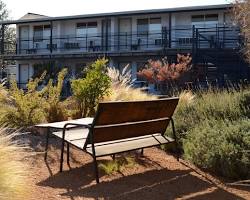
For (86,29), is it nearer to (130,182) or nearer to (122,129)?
(122,129)

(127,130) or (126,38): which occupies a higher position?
(126,38)

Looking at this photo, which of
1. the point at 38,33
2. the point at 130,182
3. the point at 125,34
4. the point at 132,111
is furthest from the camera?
the point at 38,33

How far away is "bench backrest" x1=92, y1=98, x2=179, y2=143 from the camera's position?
5.73 metres

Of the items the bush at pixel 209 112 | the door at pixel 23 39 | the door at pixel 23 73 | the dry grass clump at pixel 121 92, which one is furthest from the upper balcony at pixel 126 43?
the bush at pixel 209 112

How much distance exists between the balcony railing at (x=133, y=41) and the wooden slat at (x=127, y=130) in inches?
695

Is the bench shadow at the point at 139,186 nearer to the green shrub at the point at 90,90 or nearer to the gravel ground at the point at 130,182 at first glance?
the gravel ground at the point at 130,182

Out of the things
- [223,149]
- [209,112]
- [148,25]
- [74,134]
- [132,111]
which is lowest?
[223,149]

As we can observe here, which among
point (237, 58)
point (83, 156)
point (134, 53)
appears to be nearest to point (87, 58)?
point (134, 53)

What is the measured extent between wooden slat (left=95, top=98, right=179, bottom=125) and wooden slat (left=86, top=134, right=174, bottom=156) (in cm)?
32

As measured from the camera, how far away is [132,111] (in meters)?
6.13

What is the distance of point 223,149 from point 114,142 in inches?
53.4

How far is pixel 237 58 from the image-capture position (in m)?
22.9

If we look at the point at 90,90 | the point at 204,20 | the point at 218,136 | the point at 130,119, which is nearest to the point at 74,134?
the point at 130,119

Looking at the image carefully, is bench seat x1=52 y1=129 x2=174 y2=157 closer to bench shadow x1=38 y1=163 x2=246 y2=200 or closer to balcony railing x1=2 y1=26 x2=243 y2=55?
bench shadow x1=38 y1=163 x2=246 y2=200
